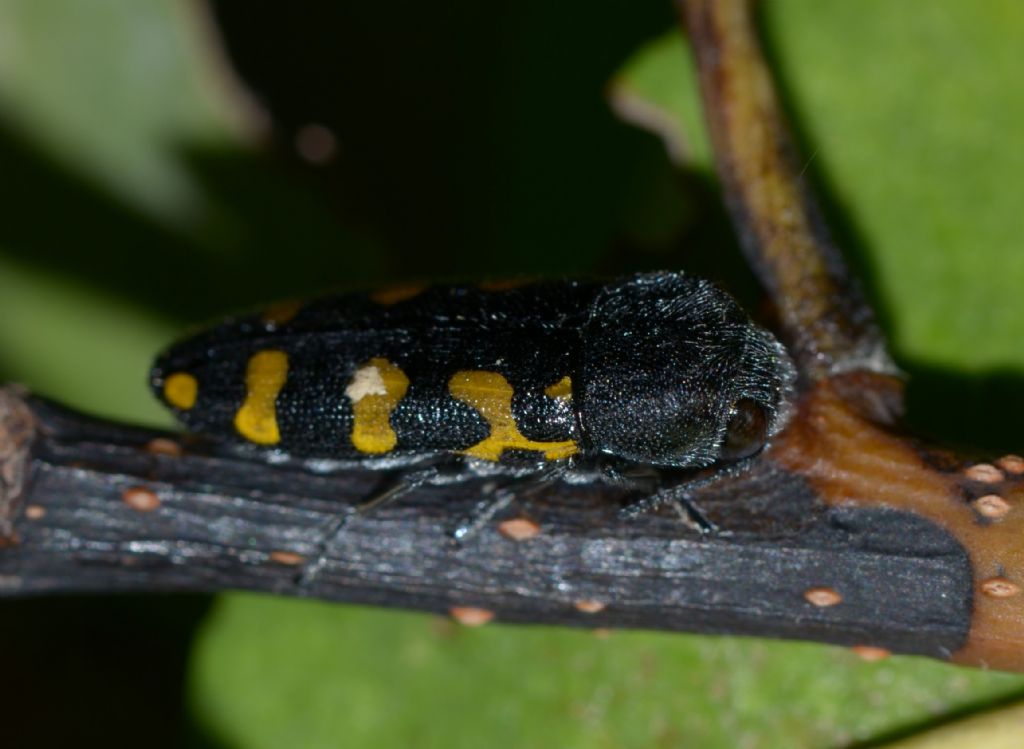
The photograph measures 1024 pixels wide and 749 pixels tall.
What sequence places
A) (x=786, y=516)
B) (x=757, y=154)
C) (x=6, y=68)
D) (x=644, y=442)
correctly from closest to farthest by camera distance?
(x=786, y=516), (x=757, y=154), (x=644, y=442), (x=6, y=68)

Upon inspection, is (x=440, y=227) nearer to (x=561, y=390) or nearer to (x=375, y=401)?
(x=375, y=401)

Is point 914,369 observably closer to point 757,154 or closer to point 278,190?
point 757,154

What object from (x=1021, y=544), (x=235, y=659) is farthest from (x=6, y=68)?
(x=1021, y=544)

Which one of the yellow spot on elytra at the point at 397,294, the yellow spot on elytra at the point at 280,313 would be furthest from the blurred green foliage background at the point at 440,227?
the yellow spot on elytra at the point at 280,313

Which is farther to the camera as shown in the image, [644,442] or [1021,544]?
[644,442]

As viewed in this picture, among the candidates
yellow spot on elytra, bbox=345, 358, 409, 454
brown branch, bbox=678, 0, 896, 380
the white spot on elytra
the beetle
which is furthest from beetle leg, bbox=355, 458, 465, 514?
brown branch, bbox=678, 0, 896, 380

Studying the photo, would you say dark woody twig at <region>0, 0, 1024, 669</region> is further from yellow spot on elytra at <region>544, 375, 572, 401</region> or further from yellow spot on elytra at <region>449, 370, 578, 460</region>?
yellow spot on elytra at <region>544, 375, 572, 401</region>

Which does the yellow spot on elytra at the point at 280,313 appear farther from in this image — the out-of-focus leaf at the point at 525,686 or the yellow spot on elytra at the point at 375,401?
the out-of-focus leaf at the point at 525,686
